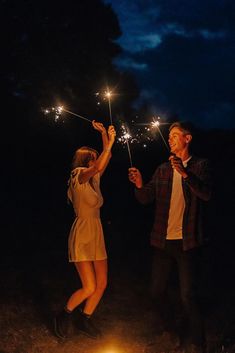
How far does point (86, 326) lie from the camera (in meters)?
5.86

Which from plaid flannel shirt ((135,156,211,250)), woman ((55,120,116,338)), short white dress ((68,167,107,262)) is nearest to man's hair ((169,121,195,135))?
plaid flannel shirt ((135,156,211,250))

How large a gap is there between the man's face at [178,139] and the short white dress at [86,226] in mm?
1056

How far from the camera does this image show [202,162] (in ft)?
17.3

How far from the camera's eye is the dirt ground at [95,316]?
573 centimetres

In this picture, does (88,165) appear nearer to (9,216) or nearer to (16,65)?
(9,216)

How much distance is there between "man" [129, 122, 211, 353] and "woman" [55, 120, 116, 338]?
26.3 inches

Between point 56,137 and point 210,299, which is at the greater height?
point 56,137

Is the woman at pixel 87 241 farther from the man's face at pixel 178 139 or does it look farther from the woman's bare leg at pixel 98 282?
the man's face at pixel 178 139

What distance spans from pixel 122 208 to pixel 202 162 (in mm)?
11963

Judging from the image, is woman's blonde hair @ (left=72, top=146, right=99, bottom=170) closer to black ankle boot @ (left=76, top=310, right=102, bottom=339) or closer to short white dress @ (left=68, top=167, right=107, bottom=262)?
short white dress @ (left=68, top=167, right=107, bottom=262)

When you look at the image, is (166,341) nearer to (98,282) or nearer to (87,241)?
(98,282)

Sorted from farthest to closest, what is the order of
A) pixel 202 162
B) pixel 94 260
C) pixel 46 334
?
pixel 46 334 < pixel 94 260 < pixel 202 162

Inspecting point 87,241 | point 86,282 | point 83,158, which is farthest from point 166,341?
point 83,158

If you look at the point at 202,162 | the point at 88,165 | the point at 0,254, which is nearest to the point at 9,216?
the point at 0,254
